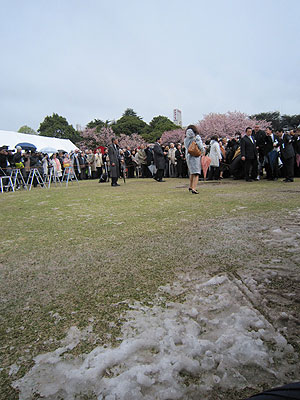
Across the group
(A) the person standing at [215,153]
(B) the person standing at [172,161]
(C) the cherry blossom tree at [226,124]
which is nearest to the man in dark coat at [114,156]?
(A) the person standing at [215,153]

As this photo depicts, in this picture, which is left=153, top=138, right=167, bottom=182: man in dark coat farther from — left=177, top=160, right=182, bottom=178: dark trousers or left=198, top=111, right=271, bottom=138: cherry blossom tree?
left=198, top=111, right=271, bottom=138: cherry blossom tree

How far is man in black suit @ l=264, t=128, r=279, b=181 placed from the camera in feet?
31.9

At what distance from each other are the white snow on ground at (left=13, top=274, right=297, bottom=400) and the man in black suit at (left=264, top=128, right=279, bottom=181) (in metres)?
9.14

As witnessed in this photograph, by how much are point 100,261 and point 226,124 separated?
4503cm

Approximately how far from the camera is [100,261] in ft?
8.74

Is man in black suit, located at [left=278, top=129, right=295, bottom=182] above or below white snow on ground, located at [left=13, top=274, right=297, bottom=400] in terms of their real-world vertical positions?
above

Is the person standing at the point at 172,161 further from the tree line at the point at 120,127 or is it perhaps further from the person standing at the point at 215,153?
the tree line at the point at 120,127

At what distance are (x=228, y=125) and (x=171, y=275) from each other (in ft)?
147

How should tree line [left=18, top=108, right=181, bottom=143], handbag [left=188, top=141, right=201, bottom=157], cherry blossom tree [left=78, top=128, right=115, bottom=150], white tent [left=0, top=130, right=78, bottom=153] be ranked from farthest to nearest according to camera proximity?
tree line [left=18, top=108, right=181, bottom=143]
cherry blossom tree [left=78, top=128, right=115, bottom=150]
white tent [left=0, top=130, right=78, bottom=153]
handbag [left=188, top=141, right=201, bottom=157]

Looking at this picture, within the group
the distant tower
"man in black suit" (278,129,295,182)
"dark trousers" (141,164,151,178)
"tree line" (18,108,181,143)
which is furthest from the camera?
the distant tower

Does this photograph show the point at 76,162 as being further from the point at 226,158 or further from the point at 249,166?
the point at 249,166

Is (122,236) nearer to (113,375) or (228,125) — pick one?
(113,375)

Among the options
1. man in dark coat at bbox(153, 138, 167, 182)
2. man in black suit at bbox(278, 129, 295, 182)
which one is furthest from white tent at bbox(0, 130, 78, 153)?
man in black suit at bbox(278, 129, 295, 182)

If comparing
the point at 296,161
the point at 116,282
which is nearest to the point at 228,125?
the point at 296,161
